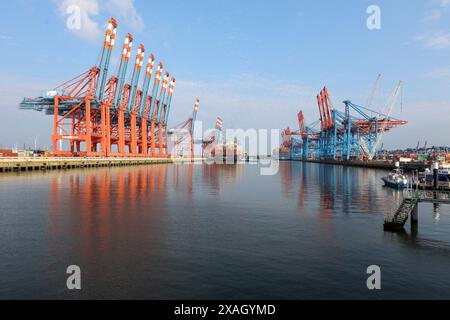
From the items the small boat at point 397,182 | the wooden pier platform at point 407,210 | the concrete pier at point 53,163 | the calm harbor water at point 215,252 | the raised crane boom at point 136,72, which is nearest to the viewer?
the calm harbor water at point 215,252

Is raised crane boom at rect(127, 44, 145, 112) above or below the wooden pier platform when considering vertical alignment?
above

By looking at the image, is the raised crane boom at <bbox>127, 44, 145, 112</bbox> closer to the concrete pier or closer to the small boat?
the concrete pier

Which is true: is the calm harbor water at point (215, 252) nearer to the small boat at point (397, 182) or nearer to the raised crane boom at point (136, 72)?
the small boat at point (397, 182)

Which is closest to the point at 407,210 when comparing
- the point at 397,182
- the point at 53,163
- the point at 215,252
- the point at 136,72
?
the point at 215,252

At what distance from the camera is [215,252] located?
16828 millimetres

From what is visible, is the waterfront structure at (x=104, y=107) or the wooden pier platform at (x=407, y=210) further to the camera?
the waterfront structure at (x=104, y=107)

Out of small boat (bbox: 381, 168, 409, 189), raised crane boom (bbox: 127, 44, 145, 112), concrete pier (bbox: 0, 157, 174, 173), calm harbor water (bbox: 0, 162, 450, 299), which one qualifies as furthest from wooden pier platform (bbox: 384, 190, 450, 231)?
raised crane boom (bbox: 127, 44, 145, 112)

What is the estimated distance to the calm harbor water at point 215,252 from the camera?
12.5 meters

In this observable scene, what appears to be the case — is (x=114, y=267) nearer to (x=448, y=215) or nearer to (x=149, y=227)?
(x=149, y=227)

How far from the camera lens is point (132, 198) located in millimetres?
36031

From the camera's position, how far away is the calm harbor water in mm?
12508

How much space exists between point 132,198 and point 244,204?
41.4ft

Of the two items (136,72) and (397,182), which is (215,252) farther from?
(136,72)

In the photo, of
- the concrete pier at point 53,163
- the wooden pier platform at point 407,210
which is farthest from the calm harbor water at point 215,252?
the concrete pier at point 53,163
